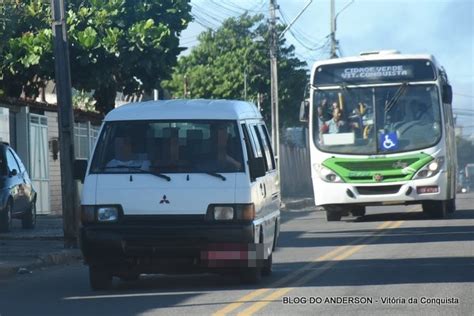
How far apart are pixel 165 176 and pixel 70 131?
21.5 ft

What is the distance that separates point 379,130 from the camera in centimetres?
2498

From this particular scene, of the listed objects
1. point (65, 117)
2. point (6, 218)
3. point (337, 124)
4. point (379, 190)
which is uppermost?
point (65, 117)

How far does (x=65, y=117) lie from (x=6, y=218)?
184 inches

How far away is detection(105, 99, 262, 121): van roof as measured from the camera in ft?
44.1

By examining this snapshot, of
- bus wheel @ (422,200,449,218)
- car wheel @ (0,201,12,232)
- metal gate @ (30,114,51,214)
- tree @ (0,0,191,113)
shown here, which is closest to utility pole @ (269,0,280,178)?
metal gate @ (30,114,51,214)

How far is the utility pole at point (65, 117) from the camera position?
1905cm

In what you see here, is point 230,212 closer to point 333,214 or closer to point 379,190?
point 379,190

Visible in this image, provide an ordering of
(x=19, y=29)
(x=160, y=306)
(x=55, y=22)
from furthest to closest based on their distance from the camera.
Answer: (x=19, y=29)
(x=55, y=22)
(x=160, y=306)

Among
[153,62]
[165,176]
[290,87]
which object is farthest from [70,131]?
[290,87]

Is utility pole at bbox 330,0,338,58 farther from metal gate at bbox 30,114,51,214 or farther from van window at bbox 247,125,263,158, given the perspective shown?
van window at bbox 247,125,263,158

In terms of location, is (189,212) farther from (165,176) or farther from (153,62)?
(153,62)

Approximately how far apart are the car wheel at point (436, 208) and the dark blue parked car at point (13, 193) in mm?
8499

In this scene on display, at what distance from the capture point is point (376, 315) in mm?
10633

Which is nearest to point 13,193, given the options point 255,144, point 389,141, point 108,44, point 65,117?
point 108,44
